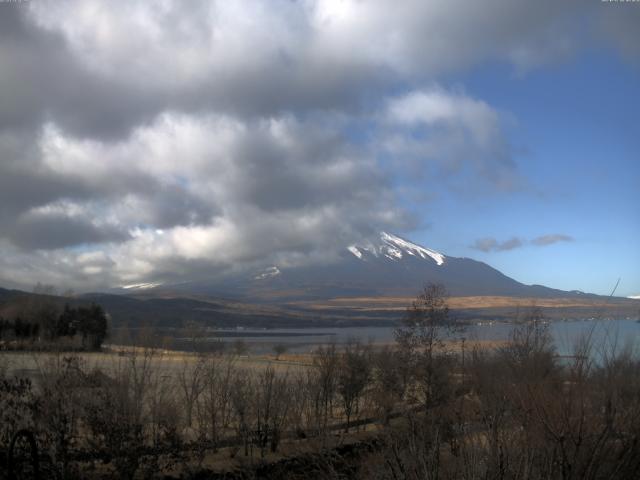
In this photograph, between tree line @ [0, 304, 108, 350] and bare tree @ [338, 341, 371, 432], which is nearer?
bare tree @ [338, 341, 371, 432]

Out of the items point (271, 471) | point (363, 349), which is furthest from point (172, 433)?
point (363, 349)

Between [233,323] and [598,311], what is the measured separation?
606 ft

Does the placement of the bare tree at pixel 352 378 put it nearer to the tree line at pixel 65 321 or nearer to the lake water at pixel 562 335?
the lake water at pixel 562 335

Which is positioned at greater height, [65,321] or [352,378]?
[65,321]

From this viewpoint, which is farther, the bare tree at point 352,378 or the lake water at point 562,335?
the bare tree at point 352,378

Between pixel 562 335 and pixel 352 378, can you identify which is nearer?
pixel 562 335

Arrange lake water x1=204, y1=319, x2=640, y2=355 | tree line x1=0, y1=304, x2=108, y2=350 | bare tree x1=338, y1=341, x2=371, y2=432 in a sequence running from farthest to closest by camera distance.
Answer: tree line x1=0, y1=304, x2=108, y2=350 → bare tree x1=338, y1=341, x2=371, y2=432 → lake water x1=204, y1=319, x2=640, y2=355

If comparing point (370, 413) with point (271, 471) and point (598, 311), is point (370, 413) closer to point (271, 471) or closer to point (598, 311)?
point (271, 471)

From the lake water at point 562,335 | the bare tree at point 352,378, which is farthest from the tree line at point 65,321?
the bare tree at point 352,378

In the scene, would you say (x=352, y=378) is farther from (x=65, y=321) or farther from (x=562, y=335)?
(x=65, y=321)

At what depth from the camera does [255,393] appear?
20.6 metres

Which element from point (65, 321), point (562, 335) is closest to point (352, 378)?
point (562, 335)

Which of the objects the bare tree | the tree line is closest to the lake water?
the bare tree

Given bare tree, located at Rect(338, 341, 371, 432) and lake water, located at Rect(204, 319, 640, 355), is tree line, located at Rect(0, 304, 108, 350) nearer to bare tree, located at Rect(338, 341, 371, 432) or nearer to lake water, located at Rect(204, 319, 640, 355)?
lake water, located at Rect(204, 319, 640, 355)
